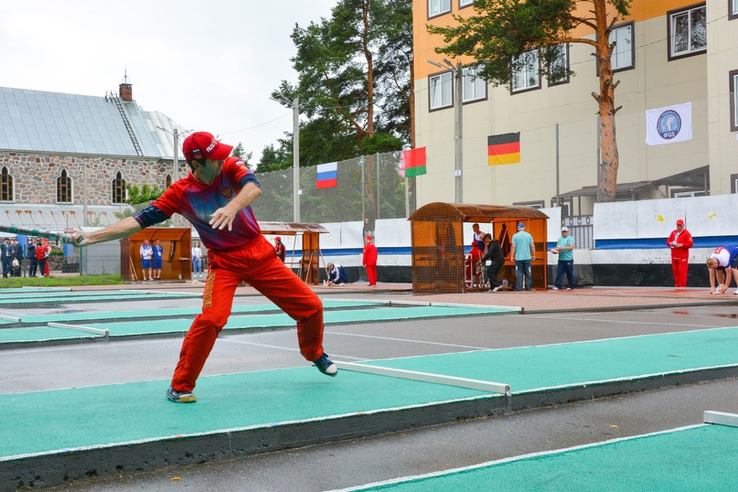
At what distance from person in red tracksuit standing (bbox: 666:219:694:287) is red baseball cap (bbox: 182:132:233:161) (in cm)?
1865

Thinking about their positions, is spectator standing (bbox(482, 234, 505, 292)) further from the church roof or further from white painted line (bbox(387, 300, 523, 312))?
→ the church roof

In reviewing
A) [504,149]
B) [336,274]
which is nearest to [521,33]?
[504,149]

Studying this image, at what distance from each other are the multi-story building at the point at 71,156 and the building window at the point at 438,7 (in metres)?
34.7

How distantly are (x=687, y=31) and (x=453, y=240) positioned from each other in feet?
43.2

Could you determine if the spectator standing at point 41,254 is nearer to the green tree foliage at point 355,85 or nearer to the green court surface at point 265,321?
the green tree foliage at point 355,85

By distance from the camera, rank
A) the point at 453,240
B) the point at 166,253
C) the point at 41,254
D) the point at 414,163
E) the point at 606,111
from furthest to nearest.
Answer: the point at 41,254 → the point at 166,253 → the point at 414,163 → the point at 606,111 → the point at 453,240

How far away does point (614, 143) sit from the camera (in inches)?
1049

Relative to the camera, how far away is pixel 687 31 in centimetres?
3050

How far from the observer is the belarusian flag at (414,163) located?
1256 inches

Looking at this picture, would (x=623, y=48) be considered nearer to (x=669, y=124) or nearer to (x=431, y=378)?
(x=669, y=124)

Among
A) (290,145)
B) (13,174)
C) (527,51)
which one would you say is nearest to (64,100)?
(13,174)

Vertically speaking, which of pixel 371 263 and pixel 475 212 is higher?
pixel 475 212

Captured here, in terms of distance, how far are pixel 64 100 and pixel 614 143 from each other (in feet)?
196

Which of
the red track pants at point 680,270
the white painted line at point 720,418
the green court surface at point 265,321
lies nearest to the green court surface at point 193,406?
the white painted line at point 720,418
